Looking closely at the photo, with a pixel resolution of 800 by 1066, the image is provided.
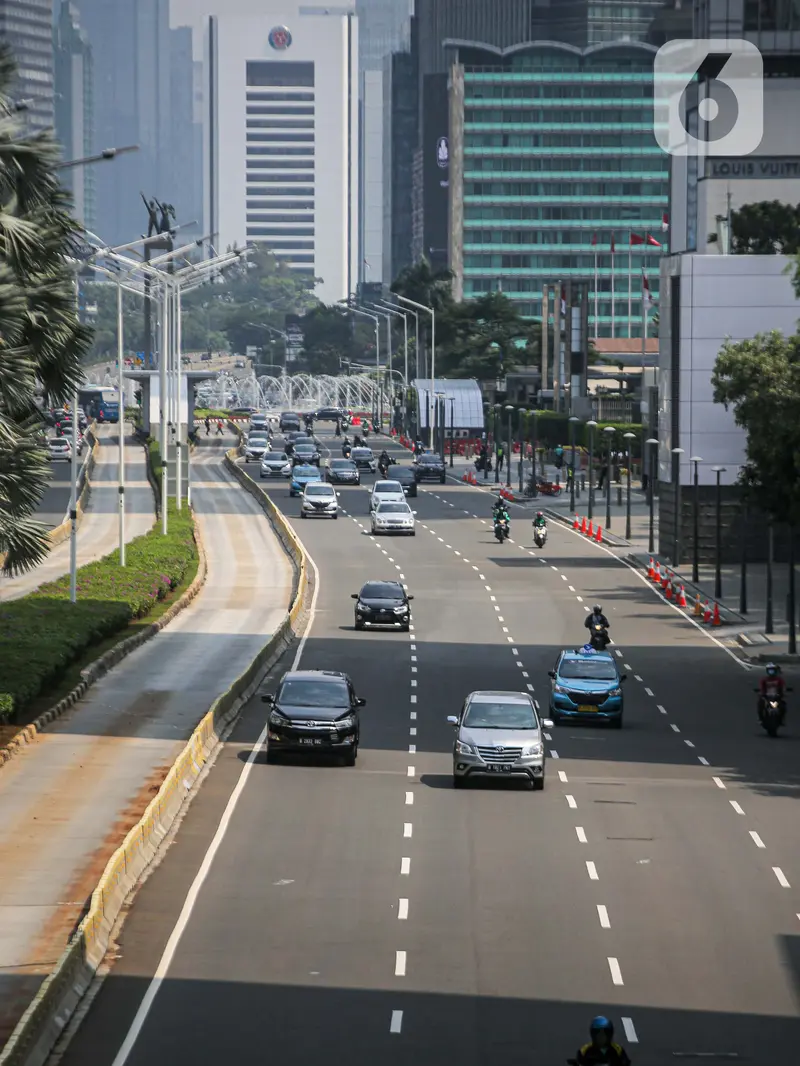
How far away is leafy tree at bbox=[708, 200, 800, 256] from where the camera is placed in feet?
335

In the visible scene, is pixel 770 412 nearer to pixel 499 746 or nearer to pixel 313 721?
pixel 313 721

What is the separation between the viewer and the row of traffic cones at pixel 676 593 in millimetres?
70625

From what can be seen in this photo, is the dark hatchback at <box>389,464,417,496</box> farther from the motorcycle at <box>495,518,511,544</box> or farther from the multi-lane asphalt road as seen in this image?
the multi-lane asphalt road

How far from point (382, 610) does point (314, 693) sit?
25630mm

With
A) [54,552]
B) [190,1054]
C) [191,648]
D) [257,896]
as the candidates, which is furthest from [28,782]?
[54,552]

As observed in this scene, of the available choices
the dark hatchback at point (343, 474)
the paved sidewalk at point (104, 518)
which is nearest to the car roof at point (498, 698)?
the paved sidewalk at point (104, 518)

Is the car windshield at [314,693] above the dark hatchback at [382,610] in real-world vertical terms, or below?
above

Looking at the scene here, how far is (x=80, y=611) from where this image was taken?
6088 centimetres

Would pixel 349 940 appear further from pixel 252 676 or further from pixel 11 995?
pixel 252 676

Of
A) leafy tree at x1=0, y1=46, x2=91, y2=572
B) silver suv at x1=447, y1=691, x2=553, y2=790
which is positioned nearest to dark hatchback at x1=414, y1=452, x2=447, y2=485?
leafy tree at x1=0, y1=46, x2=91, y2=572

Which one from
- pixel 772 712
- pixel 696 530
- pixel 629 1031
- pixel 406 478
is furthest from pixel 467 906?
pixel 406 478

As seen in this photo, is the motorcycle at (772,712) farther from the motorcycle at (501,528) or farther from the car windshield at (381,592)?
the motorcycle at (501,528)

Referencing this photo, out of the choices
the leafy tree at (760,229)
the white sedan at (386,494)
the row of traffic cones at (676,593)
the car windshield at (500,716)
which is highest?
the leafy tree at (760,229)

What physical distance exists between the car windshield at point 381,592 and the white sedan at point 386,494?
108ft
